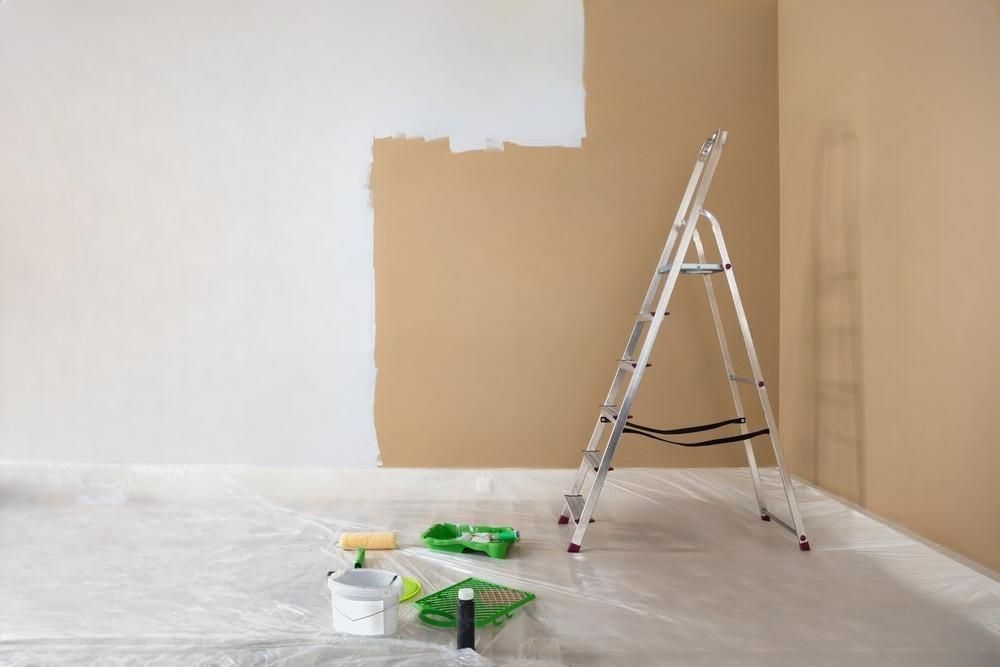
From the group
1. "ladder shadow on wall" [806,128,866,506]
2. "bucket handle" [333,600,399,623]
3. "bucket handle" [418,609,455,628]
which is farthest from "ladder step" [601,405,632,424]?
"bucket handle" [333,600,399,623]

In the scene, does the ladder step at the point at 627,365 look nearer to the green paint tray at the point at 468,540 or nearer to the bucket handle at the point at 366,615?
the green paint tray at the point at 468,540

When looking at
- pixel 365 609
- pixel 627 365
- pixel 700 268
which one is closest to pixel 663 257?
pixel 700 268

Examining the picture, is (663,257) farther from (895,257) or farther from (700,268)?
(895,257)

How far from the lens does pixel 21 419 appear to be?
11.2 feet

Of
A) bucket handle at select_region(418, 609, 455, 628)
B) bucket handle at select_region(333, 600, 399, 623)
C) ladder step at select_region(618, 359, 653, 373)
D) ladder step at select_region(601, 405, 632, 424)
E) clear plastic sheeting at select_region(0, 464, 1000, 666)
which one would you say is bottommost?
clear plastic sheeting at select_region(0, 464, 1000, 666)

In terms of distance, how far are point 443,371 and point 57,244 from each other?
1.88 metres

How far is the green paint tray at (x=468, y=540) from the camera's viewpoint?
2.42 meters

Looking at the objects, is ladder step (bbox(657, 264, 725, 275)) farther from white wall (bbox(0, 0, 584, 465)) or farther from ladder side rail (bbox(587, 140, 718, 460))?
white wall (bbox(0, 0, 584, 465))

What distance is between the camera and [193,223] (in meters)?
3.41

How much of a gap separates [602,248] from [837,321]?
103 cm

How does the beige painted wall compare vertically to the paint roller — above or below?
above

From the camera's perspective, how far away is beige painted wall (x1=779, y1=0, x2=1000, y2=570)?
6.73 ft

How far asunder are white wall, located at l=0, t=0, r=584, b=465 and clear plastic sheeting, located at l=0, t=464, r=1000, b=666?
0.26 meters

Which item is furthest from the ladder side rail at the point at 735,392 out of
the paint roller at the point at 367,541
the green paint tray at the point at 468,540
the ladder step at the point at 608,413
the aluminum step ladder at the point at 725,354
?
the paint roller at the point at 367,541
